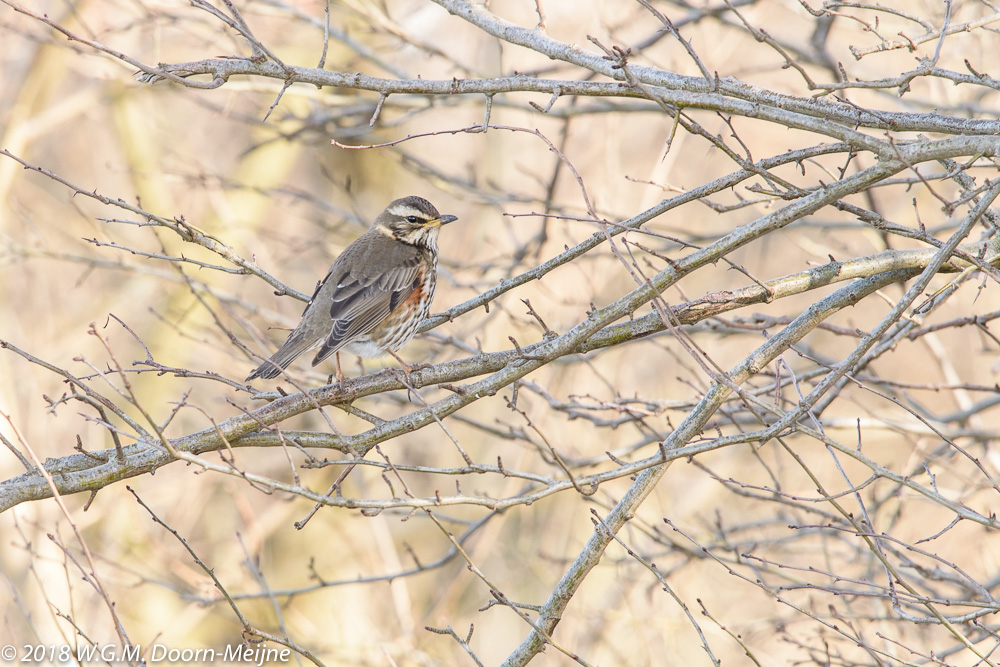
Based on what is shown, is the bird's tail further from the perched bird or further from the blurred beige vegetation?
the blurred beige vegetation

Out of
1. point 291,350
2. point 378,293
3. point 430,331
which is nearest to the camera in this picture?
point 291,350

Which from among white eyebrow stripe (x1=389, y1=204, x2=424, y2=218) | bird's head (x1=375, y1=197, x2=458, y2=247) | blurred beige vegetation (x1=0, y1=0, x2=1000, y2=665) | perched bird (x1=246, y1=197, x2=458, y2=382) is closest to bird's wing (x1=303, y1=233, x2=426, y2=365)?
perched bird (x1=246, y1=197, x2=458, y2=382)

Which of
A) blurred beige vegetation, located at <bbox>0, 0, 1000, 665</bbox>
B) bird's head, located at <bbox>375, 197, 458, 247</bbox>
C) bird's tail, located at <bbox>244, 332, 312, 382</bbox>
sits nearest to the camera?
bird's tail, located at <bbox>244, 332, 312, 382</bbox>

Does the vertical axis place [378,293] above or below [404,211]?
below

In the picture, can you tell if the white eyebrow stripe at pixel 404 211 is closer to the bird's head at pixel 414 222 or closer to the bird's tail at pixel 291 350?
the bird's head at pixel 414 222

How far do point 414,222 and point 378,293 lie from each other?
1.00 m

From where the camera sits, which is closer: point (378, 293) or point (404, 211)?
point (378, 293)

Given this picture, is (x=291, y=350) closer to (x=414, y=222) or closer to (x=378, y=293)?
(x=378, y=293)

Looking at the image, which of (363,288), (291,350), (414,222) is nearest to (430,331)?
(414,222)

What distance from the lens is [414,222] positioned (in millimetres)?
8133

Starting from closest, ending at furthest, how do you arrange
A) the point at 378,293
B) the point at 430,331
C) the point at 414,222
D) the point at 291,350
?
the point at 291,350 < the point at 378,293 < the point at 414,222 < the point at 430,331

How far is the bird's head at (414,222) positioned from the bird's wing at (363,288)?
0.12 m

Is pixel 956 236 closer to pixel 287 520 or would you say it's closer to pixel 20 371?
pixel 287 520

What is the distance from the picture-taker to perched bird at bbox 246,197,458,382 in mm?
7129
